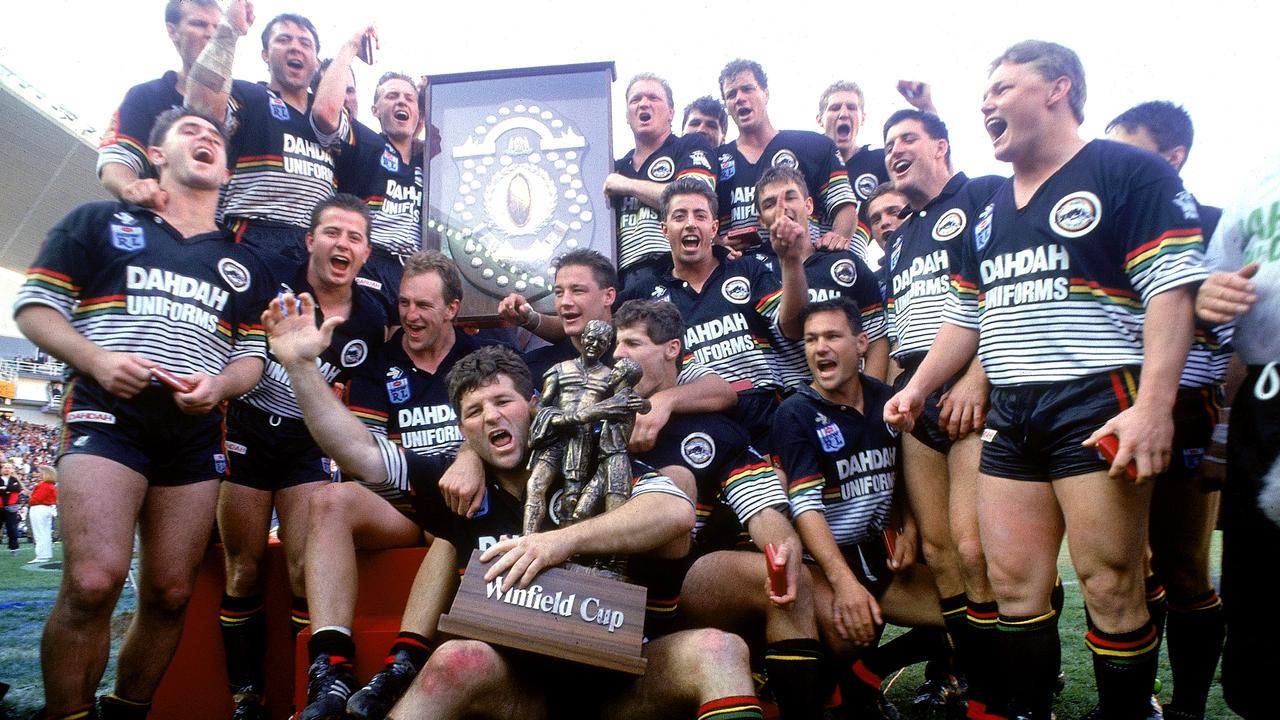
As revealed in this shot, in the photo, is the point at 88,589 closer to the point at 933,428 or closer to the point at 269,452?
the point at 269,452

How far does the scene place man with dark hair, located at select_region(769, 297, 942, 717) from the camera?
342cm

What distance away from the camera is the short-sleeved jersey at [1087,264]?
94.3 inches

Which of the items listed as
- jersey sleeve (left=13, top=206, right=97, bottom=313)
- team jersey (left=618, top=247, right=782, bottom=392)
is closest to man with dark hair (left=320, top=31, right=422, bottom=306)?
jersey sleeve (left=13, top=206, right=97, bottom=313)

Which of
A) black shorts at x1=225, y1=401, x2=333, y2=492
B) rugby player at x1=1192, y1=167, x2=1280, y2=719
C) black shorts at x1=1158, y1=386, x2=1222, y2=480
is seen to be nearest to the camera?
rugby player at x1=1192, y1=167, x2=1280, y2=719

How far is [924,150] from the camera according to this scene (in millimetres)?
3762

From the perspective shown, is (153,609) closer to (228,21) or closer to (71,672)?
(71,672)

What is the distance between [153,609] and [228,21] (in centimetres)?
252

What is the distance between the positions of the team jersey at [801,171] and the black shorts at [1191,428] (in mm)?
2336

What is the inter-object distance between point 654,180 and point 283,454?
2.61 m

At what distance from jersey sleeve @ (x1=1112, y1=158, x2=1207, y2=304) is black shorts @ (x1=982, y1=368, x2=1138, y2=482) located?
28cm

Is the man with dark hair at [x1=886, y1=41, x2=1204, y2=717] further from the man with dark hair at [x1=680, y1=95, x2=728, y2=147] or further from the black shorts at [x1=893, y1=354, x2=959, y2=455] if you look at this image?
the man with dark hair at [x1=680, y1=95, x2=728, y2=147]

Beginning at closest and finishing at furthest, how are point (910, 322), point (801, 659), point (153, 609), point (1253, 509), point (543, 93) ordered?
1. point (1253, 509)
2. point (801, 659)
3. point (153, 609)
4. point (910, 322)
5. point (543, 93)

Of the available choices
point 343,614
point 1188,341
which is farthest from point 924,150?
point 343,614

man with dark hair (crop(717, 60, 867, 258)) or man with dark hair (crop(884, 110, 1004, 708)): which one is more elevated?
man with dark hair (crop(717, 60, 867, 258))
